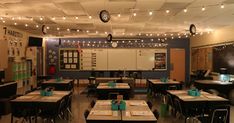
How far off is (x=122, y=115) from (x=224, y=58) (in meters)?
8.22

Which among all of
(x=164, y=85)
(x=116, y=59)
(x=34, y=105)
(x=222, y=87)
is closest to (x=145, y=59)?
(x=116, y=59)

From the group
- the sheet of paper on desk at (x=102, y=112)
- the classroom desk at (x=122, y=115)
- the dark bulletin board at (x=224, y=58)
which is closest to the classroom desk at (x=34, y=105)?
the classroom desk at (x=122, y=115)

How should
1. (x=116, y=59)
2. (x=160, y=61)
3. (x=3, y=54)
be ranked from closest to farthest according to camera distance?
(x=3, y=54)
(x=116, y=59)
(x=160, y=61)

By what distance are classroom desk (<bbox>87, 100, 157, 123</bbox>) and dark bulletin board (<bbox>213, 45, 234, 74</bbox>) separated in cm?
675

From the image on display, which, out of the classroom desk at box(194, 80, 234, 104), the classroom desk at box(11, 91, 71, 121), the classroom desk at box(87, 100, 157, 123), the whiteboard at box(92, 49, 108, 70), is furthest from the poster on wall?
the classroom desk at box(87, 100, 157, 123)

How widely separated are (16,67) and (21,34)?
1.85 metres

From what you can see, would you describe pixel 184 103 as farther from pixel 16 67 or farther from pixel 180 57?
pixel 180 57

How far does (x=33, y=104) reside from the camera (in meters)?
6.05

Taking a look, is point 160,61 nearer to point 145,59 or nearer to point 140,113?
point 145,59

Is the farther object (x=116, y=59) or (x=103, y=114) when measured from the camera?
(x=116, y=59)

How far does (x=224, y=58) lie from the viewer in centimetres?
1136

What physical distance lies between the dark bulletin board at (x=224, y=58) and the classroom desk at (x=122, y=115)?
266 inches

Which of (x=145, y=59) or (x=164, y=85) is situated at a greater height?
(x=145, y=59)

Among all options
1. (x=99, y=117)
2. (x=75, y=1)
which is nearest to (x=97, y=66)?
(x=75, y=1)
